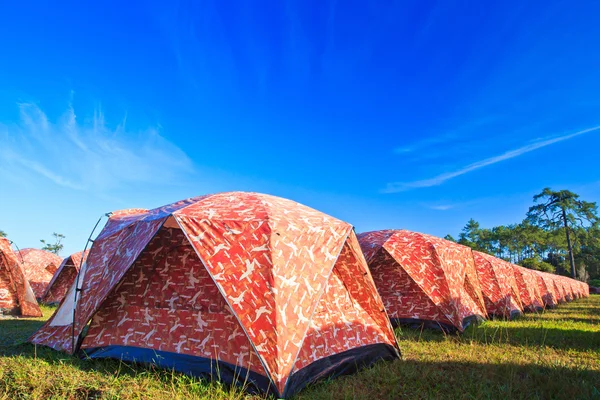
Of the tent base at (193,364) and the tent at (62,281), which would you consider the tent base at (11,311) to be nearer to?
the tent at (62,281)

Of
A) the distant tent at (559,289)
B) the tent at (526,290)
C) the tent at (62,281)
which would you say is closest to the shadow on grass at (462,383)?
the tent at (526,290)

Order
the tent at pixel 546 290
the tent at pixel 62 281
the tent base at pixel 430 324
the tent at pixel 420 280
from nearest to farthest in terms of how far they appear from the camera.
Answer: the tent base at pixel 430 324
the tent at pixel 420 280
the tent at pixel 62 281
the tent at pixel 546 290

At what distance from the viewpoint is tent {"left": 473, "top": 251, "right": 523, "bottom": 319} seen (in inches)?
506

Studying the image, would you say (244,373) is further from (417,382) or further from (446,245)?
(446,245)

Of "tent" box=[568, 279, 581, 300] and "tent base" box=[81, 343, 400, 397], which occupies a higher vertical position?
"tent" box=[568, 279, 581, 300]

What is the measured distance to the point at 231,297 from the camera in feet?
14.1

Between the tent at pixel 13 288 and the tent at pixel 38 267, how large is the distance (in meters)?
6.73

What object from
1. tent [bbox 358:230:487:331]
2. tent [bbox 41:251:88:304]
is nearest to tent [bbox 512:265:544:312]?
tent [bbox 358:230:487:331]

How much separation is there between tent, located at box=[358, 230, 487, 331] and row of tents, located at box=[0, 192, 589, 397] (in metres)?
3.25

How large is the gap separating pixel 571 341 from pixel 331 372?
664 centimetres

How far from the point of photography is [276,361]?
4.01 metres

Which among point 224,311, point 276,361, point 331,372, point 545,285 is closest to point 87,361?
point 224,311

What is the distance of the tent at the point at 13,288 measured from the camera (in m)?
10.6

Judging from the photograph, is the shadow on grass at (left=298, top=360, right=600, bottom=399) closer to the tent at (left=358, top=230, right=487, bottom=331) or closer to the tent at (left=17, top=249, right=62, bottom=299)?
the tent at (left=358, top=230, right=487, bottom=331)
